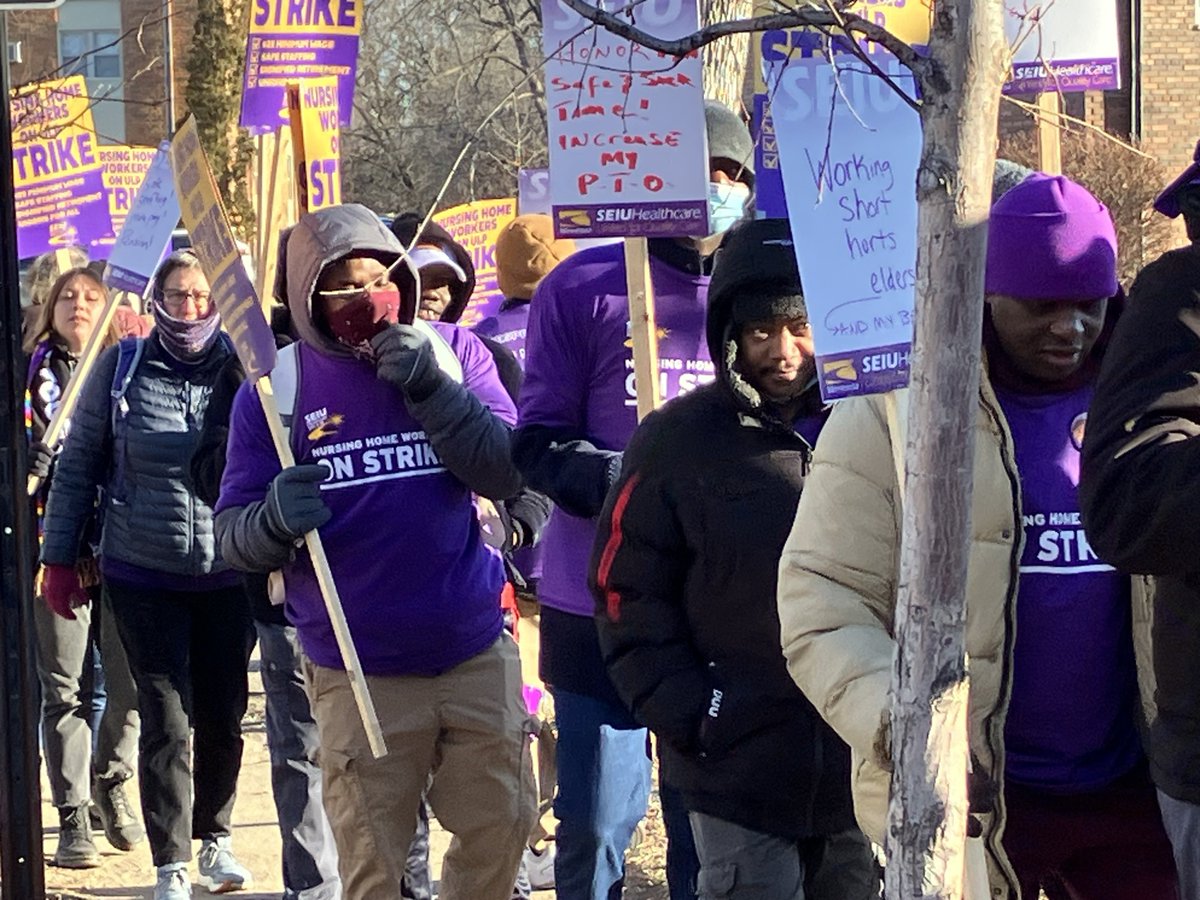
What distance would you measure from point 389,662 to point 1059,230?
1.98 meters

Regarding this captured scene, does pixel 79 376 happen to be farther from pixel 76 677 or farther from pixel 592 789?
pixel 592 789

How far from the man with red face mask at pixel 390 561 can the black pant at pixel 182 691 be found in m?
1.59

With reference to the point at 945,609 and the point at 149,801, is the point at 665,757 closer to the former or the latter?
the point at 945,609

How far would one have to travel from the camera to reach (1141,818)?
3578 mm

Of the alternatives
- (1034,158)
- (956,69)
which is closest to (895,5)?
(956,69)

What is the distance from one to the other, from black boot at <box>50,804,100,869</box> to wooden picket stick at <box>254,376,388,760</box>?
2766 millimetres

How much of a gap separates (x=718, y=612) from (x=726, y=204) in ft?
5.07

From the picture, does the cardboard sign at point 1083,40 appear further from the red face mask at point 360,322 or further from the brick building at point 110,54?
the brick building at point 110,54

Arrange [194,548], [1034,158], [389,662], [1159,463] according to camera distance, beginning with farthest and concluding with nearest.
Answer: [1034,158] < [194,548] < [389,662] < [1159,463]

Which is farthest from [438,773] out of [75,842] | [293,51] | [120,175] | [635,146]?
[120,175]

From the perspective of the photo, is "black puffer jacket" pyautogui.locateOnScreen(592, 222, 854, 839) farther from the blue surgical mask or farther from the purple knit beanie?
the blue surgical mask

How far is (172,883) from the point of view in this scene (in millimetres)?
6301

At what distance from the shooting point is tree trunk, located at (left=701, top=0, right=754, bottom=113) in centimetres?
803

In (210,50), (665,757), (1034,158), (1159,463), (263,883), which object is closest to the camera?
(1159,463)
